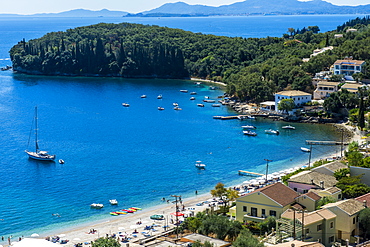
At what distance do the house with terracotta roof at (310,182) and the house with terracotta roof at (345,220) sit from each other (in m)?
6.53

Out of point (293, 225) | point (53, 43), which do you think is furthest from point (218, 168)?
point (53, 43)

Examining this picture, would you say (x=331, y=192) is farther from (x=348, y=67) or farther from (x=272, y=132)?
(x=348, y=67)

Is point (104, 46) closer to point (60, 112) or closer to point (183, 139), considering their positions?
point (60, 112)

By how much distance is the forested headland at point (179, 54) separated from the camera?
9738cm

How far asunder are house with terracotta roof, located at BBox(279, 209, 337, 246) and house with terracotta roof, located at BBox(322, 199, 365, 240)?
526 mm

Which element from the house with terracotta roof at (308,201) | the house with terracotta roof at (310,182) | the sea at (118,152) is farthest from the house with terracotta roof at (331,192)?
the sea at (118,152)

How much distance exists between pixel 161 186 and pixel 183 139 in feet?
59.8

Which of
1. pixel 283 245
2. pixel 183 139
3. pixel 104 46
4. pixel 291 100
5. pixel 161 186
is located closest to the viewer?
pixel 283 245

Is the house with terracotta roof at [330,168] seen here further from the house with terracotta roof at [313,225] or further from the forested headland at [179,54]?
the forested headland at [179,54]

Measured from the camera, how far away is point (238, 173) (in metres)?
55.3

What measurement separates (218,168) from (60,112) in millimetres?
40699

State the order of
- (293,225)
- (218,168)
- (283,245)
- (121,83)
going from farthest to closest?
(121,83) → (218,168) → (293,225) → (283,245)

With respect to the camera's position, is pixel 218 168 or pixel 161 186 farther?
pixel 218 168

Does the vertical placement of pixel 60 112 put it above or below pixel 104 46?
below
